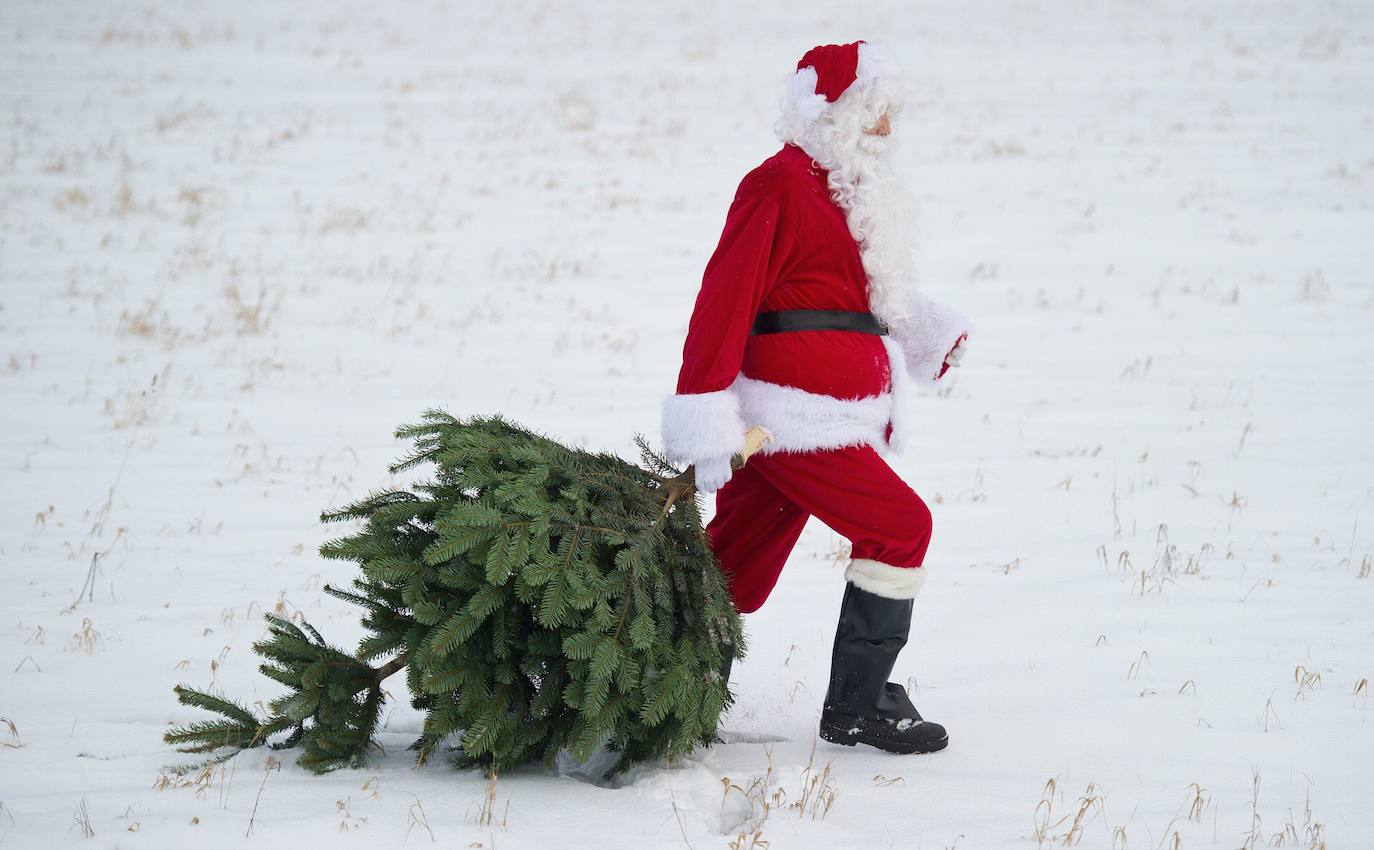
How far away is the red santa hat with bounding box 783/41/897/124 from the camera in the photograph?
167 inches

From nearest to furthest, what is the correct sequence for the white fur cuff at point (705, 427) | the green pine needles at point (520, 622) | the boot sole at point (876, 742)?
the green pine needles at point (520, 622) < the white fur cuff at point (705, 427) < the boot sole at point (876, 742)

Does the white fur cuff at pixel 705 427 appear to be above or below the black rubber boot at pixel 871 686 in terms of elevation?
above

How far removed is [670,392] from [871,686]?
5.80 meters

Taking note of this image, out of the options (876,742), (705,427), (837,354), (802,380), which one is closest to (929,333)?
(837,354)

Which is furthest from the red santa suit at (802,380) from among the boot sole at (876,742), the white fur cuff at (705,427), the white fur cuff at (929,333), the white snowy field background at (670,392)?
the white snowy field background at (670,392)

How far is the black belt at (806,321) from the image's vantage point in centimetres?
425

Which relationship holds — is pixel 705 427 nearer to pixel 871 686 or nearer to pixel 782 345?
pixel 782 345

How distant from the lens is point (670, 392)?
9.98m

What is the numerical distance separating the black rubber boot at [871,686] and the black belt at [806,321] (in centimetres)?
85

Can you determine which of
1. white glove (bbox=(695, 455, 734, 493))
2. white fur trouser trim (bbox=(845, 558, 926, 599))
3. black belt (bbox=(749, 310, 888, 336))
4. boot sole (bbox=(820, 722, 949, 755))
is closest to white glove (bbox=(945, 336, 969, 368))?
black belt (bbox=(749, 310, 888, 336))

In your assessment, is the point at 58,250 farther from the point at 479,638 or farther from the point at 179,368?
the point at 479,638

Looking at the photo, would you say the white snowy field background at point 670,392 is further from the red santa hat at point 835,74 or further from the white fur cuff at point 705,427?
the white fur cuff at point 705,427

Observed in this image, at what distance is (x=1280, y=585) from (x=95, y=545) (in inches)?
224

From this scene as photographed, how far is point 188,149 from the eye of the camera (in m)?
17.3
